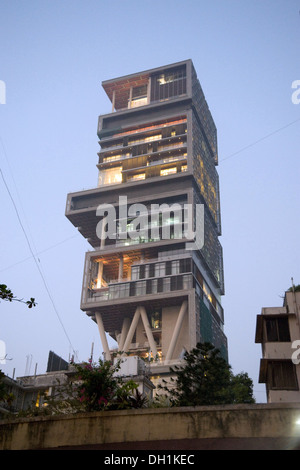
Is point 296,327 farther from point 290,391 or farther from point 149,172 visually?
point 149,172

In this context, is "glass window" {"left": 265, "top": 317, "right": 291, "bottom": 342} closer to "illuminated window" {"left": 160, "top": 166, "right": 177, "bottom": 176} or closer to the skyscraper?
the skyscraper

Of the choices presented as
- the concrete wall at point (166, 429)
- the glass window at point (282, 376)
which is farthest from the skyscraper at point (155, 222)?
the concrete wall at point (166, 429)

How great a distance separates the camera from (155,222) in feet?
360

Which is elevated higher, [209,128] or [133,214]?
[209,128]

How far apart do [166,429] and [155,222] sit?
Result: 9360 centimetres

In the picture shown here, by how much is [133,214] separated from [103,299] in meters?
20.4

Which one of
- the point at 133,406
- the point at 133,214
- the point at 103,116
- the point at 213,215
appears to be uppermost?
the point at 103,116

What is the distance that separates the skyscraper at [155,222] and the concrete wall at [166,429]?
71010 mm

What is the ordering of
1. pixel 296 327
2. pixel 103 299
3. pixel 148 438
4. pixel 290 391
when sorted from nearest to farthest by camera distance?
pixel 148 438 < pixel 290 391 < pixel 296 327 < pixel 103 299

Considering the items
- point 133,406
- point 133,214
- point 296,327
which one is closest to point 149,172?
point 133,214

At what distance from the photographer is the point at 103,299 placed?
337 ft

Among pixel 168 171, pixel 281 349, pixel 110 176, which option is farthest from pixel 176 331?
pixel 281 349

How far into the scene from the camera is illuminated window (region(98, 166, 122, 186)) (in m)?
122
